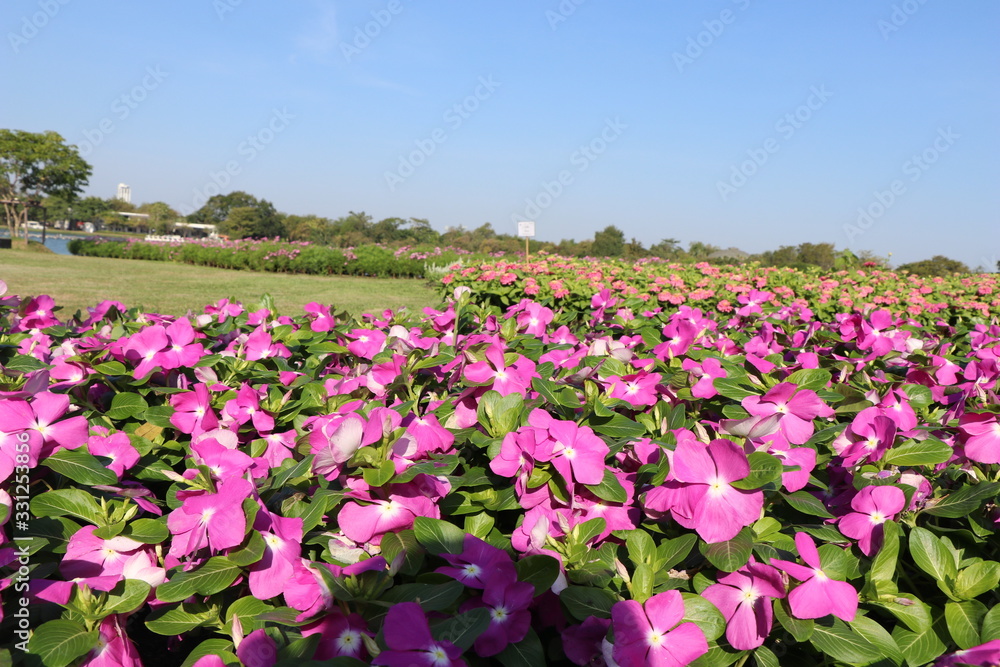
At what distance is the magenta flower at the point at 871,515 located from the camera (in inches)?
38.9

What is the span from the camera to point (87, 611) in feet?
2.91

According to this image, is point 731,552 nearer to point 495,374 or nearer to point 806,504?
point 806,504

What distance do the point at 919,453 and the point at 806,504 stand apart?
12.0 inches

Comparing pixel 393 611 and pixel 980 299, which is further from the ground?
pixel 980 299

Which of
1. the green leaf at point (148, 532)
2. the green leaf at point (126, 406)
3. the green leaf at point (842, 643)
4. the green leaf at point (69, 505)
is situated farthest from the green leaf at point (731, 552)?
the green leaf at point (126, 406)

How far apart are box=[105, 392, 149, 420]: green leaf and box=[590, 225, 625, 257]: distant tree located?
1129 inches

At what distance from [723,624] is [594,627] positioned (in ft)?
0.60

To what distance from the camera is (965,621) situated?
0.86 metres

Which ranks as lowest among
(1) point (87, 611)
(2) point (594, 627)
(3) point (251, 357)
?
(1) point (87, 611)

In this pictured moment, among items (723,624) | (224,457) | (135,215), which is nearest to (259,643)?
(224,457)

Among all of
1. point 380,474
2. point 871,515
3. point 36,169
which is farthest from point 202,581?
point 36,169

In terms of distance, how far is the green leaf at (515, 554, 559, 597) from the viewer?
852 mm

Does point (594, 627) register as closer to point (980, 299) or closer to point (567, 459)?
point (567, 459)

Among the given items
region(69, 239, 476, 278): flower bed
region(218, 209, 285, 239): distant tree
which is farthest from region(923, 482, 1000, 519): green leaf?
region(218, 209, 285, 239): distant tree
